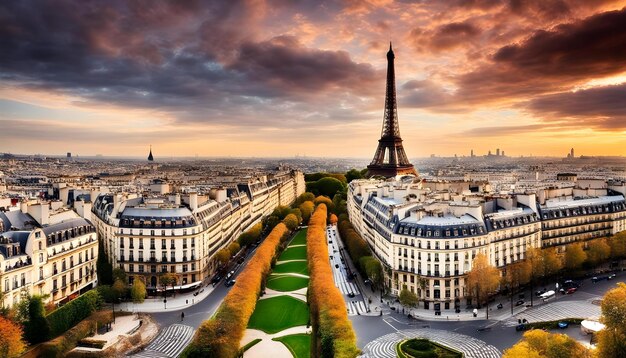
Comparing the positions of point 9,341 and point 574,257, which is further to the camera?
point 574,257

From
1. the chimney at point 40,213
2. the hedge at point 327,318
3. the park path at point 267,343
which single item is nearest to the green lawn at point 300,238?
the hedge at point 327,318

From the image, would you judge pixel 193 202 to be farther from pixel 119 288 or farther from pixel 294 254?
pixel 294 254

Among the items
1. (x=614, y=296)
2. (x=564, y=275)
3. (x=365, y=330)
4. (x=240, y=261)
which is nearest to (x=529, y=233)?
(x=564, y=275)

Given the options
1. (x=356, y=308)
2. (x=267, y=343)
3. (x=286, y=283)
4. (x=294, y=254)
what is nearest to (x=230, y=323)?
(x=267, y=343)

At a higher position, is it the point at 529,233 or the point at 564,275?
the point at 529,233

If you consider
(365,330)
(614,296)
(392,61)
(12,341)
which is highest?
(392,61)

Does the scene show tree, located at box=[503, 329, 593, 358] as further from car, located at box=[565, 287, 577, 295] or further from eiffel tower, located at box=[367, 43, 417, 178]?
eiffel tower, located at box=[367, 43, 417, 178]

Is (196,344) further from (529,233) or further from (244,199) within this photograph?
(244,199)
